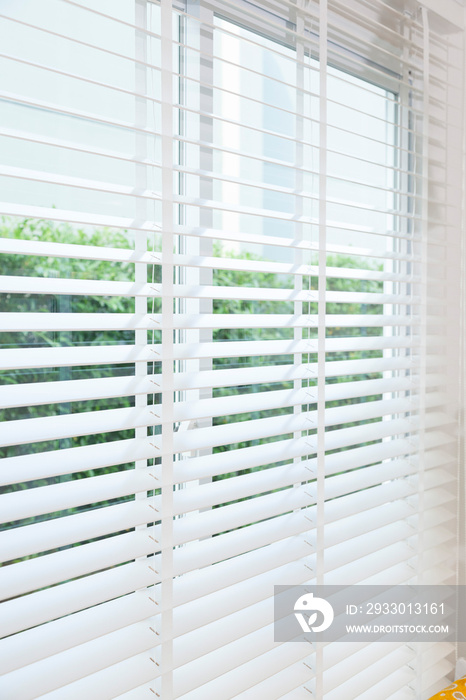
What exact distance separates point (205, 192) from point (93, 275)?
0.91 feet

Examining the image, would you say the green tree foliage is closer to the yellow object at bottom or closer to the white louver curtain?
the white louver curtain

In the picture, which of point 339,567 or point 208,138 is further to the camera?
point 339,567

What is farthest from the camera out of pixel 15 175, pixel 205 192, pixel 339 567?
pixel 339 567

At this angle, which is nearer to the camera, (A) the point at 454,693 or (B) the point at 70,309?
(B) the point at 70,309

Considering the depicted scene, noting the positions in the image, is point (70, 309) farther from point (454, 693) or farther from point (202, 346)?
point (454, 693)

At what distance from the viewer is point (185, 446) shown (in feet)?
2.95

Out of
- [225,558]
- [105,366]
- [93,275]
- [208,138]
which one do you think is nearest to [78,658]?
[225,558]

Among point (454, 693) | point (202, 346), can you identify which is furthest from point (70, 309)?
point (454, 693)

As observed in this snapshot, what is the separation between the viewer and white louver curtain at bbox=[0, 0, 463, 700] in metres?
0.77

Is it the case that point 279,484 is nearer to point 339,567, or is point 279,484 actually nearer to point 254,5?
point 339,567

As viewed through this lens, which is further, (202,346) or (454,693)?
(454,693)

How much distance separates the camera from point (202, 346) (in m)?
0.94

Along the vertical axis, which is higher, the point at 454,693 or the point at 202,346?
the point at 202,346

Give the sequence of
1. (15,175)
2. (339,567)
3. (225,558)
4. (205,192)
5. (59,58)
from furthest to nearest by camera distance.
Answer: (339,567)
(205,192)
(225,558)
(59,58)
(15,175)
